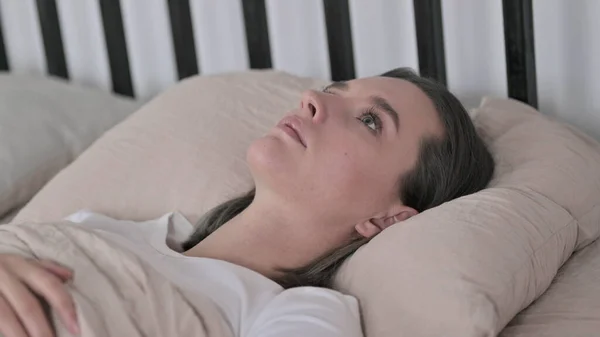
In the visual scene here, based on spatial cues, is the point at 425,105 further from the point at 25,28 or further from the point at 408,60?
the point at 25,28

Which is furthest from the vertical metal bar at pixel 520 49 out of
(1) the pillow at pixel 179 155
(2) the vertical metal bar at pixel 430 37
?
(1) the pillow at pixel 179 155

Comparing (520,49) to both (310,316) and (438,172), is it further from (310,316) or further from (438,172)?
(310,316)

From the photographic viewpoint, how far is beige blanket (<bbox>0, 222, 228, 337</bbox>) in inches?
40.3

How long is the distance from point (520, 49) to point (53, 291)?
870 mm

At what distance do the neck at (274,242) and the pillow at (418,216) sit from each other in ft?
0.30

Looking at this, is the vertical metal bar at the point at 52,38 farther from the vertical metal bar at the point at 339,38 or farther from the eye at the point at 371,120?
the eye at the point at 371,120

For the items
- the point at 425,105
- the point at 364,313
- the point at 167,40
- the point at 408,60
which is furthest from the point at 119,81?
the point at 364,313

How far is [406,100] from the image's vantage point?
1.25m

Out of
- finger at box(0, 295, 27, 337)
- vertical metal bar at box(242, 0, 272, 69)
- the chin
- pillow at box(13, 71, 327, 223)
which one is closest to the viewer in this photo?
finger at box(0, 295, 27, 337)

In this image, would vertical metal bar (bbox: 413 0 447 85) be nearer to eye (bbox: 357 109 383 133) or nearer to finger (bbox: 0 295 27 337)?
eye (bbox: 357 109 383 133)

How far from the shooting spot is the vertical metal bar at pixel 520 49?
1.46 metres

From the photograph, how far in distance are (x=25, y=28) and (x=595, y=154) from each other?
1.45 metres

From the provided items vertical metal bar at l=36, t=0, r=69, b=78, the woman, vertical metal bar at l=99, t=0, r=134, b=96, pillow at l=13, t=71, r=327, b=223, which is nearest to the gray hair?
the woman

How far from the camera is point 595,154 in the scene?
52.1 inches
